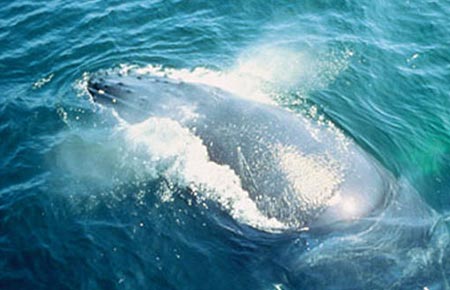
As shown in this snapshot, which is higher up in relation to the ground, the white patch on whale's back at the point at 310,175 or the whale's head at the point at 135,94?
the whale's head at the point at 135,94

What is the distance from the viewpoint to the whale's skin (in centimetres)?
1278

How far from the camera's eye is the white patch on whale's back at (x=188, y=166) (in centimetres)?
1349

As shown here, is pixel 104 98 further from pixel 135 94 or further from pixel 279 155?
pixel 279 155

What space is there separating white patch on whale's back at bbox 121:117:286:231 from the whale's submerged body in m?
0.24

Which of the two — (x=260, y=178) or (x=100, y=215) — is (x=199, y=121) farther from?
(x=100, y=215)

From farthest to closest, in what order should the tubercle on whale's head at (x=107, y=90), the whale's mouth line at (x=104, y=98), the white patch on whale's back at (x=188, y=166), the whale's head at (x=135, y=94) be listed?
the tubercle on whale's head at (x=107, y=90) → the whale's mouth line at (x=104, y=98) → the whale's head at (x=135, y=94) → the white patch on whale's back at (x=188, y=166)

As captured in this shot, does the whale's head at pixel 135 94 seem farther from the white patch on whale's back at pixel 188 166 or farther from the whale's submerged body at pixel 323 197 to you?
the whale's submerged body at pixel 323 197

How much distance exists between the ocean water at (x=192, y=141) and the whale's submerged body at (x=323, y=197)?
0.06 meters

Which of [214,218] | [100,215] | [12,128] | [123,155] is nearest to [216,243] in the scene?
[214,218]

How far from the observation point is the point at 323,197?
12.8 m

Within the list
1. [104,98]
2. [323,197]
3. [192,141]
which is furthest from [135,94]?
[323,197]

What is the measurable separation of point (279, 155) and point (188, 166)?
309 cm

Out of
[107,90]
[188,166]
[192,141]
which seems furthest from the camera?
[107,90]

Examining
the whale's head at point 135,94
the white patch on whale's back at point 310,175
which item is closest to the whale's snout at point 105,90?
the whale's head at point 135,94
